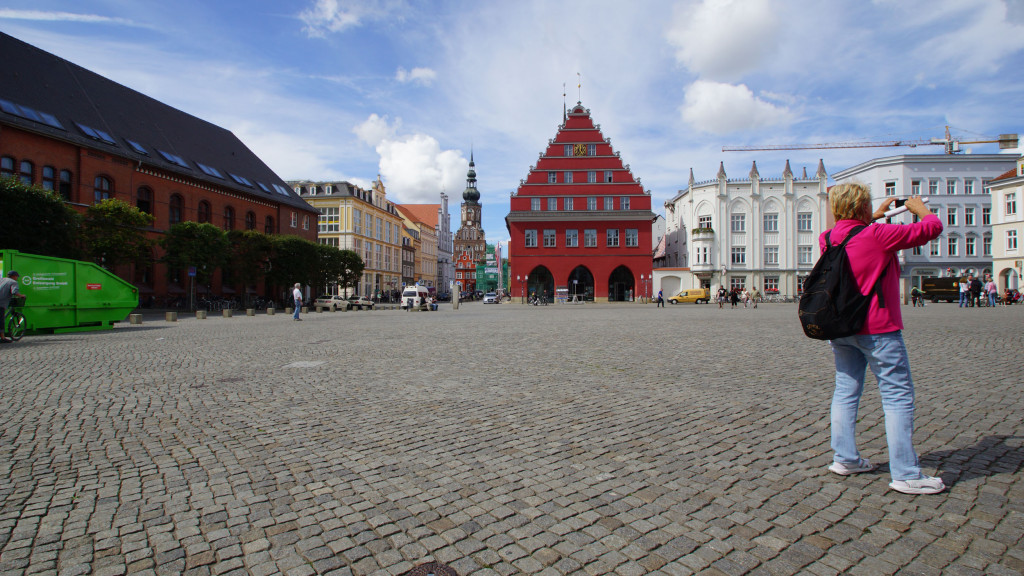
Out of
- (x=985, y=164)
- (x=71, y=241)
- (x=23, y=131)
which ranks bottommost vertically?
(x=71, y=241)

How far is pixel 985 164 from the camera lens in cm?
5853

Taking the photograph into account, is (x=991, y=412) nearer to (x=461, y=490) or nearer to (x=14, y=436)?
(x=461, y=490)

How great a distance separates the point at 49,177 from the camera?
102 ft

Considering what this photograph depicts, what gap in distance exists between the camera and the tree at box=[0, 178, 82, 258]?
874 inches

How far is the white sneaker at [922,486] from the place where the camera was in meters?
3.24

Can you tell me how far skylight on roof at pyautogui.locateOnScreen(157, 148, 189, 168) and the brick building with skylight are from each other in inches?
3.5

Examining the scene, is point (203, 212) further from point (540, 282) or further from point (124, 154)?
point (540, 282)

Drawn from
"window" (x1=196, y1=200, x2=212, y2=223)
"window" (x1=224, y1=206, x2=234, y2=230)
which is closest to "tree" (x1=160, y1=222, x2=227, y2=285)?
"window" (x1=196, y1=200, x2=212, y2=223)

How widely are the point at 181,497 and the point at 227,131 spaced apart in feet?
187

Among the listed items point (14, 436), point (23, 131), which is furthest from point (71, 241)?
point (14, 436)

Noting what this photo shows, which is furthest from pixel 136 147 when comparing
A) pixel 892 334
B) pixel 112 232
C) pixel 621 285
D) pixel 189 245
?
pixel 892 334

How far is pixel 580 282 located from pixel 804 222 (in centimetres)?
2586

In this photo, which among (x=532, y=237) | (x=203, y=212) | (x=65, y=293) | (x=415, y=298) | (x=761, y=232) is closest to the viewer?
(x=65, y=293)

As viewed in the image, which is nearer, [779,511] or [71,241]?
[779,511]
